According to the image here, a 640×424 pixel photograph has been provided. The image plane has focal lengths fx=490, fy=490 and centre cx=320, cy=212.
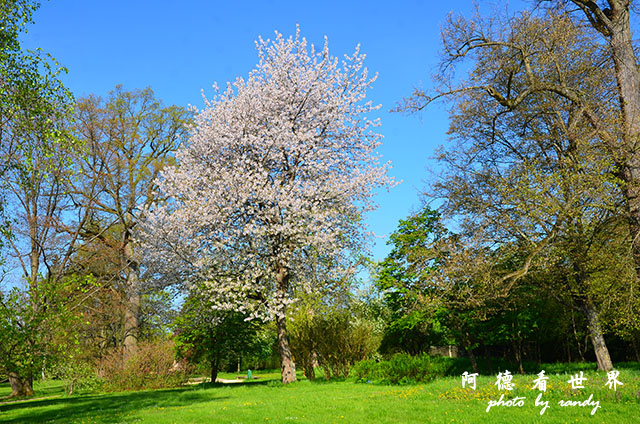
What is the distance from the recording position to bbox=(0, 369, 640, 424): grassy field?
10.1 meters

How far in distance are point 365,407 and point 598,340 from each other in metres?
9.64

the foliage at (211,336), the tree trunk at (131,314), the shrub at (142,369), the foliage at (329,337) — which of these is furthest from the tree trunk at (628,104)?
the tree trunk at (131,314)

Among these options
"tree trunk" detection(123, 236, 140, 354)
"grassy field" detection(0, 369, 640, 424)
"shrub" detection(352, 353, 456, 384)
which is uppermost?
"tree trunk" detection(123, 236, 140, 354)

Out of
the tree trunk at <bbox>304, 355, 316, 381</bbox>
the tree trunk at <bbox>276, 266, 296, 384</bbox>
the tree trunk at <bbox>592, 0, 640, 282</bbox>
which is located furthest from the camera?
the tree trunk at <bbox>304, 355, 316, 381</bbox>

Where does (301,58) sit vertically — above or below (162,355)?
above

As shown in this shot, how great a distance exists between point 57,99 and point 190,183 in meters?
7.56

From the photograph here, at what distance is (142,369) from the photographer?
78.8ft

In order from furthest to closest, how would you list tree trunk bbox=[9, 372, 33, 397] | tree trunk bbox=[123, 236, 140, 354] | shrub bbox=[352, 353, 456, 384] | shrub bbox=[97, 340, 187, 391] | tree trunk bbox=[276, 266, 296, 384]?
1. tree trunk bbox=[123, 236, 140, 354]
2. tree trunk bbox=[9, 372, 33, 397]
3. shrub bbox=[97, 340, 187, 391]
4. tree trunk bbox=[276, 266, 296, 384]
5. shrub bbox=[352, 353, 456, 384]

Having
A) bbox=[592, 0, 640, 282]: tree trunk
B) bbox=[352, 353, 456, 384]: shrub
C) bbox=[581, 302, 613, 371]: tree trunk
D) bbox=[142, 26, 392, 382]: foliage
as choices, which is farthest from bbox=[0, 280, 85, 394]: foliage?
bbox=[581, 302, 613, 371]: tree trunk

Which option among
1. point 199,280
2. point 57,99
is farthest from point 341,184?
point 57,99

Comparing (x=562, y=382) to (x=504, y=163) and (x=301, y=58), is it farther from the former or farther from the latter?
(x=301, y=58)

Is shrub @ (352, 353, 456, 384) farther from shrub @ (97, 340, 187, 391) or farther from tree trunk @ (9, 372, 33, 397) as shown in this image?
tree trunk @ (9, 372, 33, 397)

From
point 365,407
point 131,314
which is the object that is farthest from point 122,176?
point 365,407

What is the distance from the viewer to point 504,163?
20344 mm
